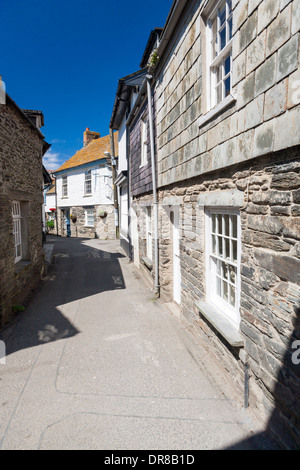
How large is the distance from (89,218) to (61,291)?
14381mm

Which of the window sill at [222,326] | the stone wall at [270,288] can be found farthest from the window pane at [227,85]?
the window sill at [222,326]

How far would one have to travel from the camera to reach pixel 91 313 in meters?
6.91

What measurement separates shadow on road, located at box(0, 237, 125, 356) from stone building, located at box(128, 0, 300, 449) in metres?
2.95

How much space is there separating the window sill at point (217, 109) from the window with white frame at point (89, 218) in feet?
60.8

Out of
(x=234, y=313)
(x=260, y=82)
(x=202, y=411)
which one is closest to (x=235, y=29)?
(x=260, y=82)

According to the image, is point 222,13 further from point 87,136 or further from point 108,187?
point 87,136

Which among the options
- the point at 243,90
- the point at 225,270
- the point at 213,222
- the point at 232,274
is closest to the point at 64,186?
the point at 213,222

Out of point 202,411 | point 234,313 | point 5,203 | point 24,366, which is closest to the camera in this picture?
point 202,411

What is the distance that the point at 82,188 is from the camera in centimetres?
2292

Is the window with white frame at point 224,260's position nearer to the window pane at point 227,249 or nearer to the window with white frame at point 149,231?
the window pane at point 227,249

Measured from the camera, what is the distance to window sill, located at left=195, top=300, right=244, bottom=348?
352 cm

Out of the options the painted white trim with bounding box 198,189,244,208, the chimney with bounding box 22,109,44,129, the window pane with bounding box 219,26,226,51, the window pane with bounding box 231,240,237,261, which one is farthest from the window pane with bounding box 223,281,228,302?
the chimney with bounding box 22,109,44,129
